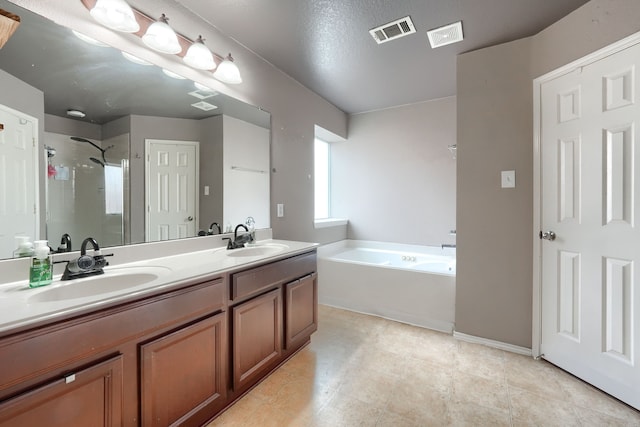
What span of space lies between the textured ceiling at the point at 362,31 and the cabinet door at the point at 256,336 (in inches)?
72.2

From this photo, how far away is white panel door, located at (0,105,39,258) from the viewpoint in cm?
116

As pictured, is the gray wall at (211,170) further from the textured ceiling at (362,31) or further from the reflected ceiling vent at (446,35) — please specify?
the reflected ceiling vent at (446,35)

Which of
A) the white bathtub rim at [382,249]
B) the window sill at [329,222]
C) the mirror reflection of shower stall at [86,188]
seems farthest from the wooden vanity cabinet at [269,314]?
the window sill at [329,222]

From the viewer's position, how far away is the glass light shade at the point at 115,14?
4.46 feet

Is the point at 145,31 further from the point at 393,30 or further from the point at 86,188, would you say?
the point at 393,30

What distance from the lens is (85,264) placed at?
4.09 feet

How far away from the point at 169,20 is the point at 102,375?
191 centimetres

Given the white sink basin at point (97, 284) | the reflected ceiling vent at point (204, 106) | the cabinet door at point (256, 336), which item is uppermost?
the reflected ceiling vent at point (204, 106)

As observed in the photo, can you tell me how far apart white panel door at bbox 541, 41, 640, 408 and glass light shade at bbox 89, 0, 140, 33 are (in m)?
2.64

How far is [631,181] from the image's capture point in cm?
156

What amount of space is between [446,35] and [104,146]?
2370mm

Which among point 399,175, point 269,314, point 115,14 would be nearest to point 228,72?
point 115,14

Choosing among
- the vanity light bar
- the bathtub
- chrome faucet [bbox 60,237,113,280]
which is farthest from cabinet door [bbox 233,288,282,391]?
the vanity light bar

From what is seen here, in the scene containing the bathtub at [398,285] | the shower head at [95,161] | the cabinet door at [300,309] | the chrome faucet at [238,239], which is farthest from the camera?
the bathtub at [398,285]
